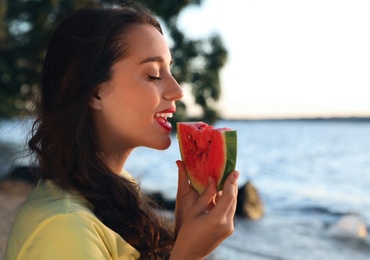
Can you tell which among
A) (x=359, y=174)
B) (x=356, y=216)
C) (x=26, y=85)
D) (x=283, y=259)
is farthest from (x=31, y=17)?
(x=359, y=174)

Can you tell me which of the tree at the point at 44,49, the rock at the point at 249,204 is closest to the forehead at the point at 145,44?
the tree at the point at 44,49

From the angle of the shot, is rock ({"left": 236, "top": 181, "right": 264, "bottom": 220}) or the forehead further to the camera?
rock ({"left": 236, "top": 181, "right": 264, "bottom": 220})

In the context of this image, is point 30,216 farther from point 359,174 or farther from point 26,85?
point 359,174

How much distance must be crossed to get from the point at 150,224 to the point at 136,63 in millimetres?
722

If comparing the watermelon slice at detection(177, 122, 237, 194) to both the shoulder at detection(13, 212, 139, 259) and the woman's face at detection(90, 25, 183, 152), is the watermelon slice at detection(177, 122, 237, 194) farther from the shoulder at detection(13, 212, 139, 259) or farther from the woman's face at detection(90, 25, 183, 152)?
the shoulder at detection(13, 212, 139, 259)

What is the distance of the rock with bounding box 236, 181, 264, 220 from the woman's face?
1362 cm

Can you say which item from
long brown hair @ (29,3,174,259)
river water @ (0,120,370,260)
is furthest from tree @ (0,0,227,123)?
long brown hair @ (29,3,174,259)

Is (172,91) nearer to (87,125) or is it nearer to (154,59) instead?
(154,59)

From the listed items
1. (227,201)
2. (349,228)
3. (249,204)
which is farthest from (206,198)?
(249,204)

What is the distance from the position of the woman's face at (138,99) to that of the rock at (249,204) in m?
13.6

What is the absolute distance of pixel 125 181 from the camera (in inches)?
102

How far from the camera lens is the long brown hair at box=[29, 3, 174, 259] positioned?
7.96 feet

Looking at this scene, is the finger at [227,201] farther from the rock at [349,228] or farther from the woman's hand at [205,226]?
the rock at [349,228]

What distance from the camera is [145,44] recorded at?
256cm
